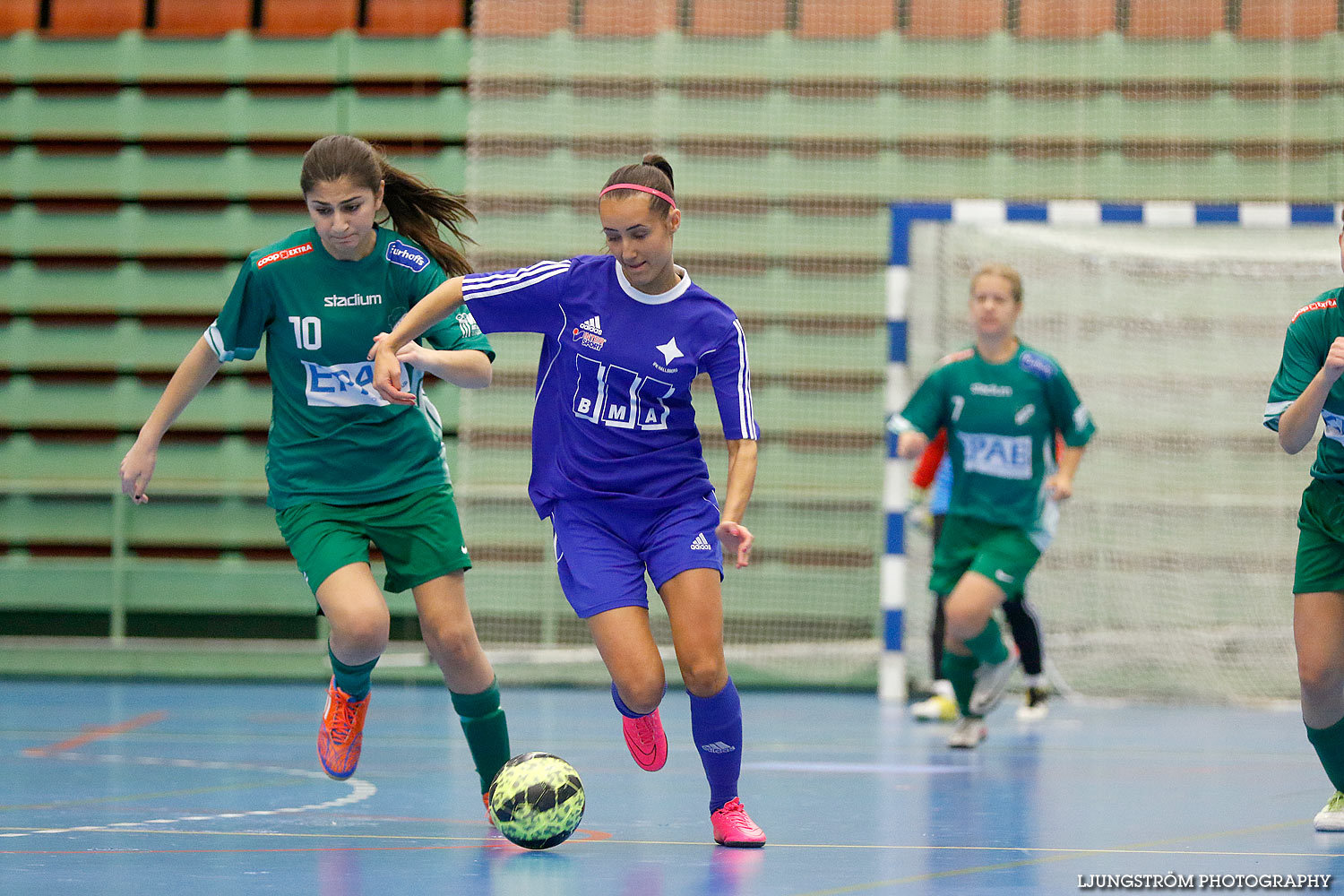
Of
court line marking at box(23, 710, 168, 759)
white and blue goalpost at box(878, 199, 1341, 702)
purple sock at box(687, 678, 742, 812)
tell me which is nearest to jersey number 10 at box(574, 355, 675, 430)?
purple sock at box(687, 678, 742, 812)

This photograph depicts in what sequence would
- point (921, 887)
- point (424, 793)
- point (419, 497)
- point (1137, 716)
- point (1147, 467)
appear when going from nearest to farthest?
point (921, 887), point (419, 497), point (424, 793), point (1137, 716), point (1147, 467)

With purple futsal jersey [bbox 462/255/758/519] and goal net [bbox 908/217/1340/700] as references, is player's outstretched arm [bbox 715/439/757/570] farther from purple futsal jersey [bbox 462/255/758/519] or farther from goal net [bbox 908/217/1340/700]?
goal net [bbox 908/217/1340/700]

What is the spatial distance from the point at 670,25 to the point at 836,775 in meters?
5.40

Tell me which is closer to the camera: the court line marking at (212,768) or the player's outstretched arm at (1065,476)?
the court line marking at (212,768)

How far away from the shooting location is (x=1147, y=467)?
8.70 metres

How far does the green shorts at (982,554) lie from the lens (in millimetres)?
6102

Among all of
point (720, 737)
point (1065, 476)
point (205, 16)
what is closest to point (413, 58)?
point (205, 16)

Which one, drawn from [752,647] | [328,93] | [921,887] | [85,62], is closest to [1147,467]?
[752,647]

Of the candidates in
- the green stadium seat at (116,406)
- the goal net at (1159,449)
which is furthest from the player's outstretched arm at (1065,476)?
the green stadium seat at (116,406)

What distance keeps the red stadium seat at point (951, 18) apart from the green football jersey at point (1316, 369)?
552cm

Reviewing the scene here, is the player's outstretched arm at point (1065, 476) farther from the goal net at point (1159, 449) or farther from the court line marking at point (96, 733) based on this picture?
the court line marking at point (96, 733)

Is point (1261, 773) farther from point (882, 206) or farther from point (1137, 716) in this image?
point (882, 206)

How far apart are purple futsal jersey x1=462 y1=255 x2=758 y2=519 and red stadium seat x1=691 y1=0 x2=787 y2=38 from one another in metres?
5.71

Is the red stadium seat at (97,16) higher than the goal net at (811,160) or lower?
higher
